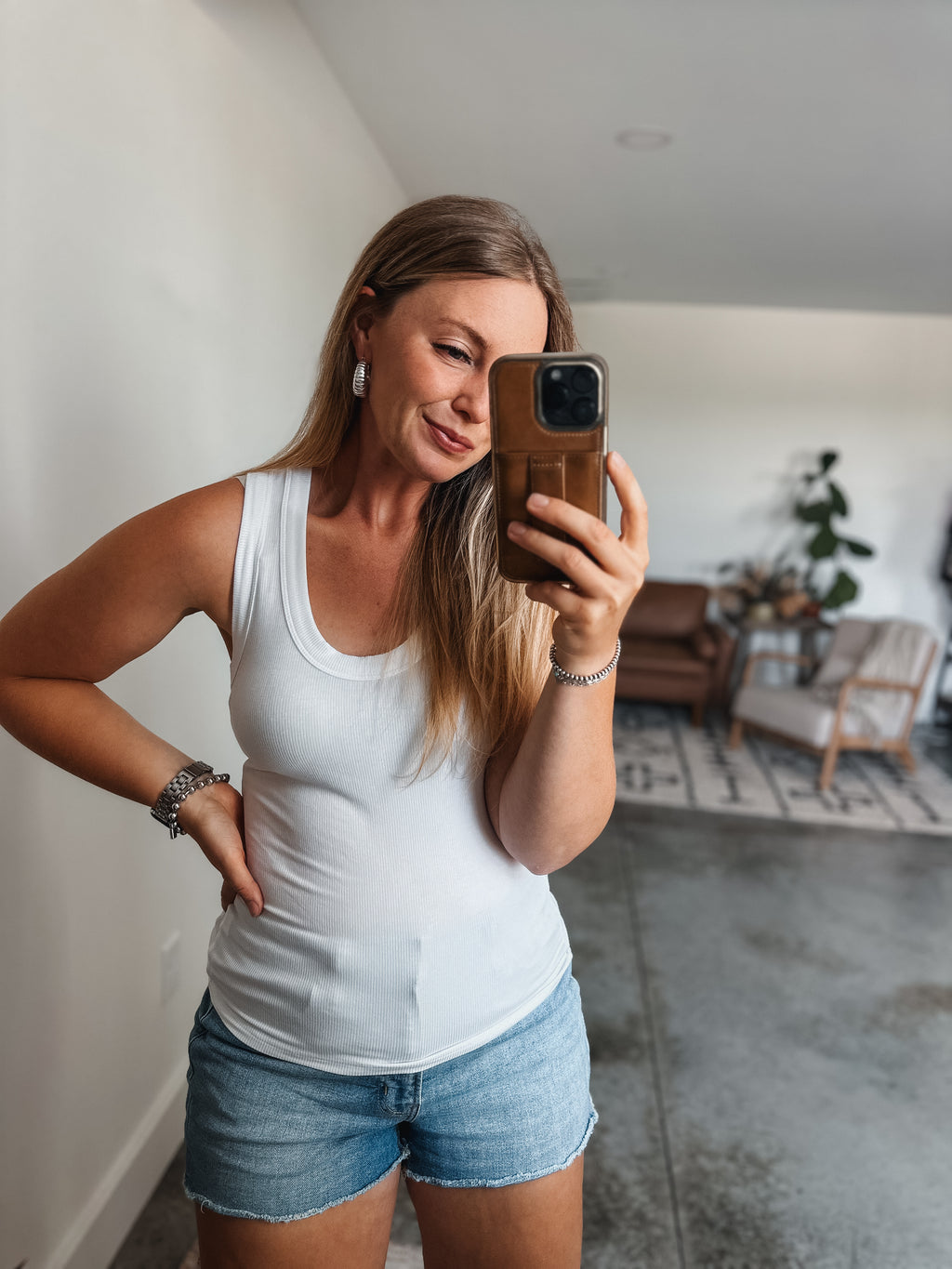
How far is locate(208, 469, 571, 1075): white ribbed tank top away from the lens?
2.64 feet

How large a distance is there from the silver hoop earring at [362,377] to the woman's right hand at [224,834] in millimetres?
418

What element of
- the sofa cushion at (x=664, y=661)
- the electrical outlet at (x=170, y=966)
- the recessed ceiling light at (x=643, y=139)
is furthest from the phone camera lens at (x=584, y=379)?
the sofa cushion at (x=664, y=661)

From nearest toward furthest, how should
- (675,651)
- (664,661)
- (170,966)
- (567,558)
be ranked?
(567,558), (170,966), (664,661), (675,651)

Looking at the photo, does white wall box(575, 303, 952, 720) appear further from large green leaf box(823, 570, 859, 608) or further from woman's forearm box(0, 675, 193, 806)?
woman's forearm box(0, 675, 193, 806)

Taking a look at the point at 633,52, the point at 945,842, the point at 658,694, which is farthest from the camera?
the point at 658,694

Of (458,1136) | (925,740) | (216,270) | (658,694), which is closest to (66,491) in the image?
(216,270)

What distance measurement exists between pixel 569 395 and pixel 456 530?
257 millimetres

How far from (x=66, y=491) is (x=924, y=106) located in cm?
269

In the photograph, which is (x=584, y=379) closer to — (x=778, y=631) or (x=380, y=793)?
(x=380, y=793)

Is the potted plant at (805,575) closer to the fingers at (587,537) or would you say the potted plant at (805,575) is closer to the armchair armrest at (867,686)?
the armchair armrest at (867,686)

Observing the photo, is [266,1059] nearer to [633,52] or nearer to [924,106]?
[633,52]

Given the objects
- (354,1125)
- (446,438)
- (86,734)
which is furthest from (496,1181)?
(446,438)

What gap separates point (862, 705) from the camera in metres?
4.78

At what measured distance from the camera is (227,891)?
917 millimetres
